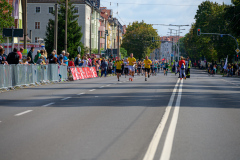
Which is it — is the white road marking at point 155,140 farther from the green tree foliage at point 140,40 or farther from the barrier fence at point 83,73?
the green tree foliage at point 140,40

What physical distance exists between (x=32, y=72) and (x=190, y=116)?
14.3 meters

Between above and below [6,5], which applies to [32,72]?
below

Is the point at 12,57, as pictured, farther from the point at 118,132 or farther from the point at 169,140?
the point at 169,140

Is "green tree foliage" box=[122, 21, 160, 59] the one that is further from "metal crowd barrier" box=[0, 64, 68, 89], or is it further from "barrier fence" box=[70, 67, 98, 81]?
"metal crowd barrier" box=[0, 64, 68, 89]

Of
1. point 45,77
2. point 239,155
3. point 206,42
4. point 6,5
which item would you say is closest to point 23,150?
point 239,155

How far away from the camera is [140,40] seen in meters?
129

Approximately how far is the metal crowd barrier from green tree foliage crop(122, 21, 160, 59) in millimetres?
97310

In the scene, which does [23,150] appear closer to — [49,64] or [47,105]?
[47,105]

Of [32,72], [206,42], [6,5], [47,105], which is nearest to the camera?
[47,105]

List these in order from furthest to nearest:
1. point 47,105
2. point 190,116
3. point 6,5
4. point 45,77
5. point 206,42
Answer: point 206,42
point 6,5
point 45,77
point 47,105
point 190,116

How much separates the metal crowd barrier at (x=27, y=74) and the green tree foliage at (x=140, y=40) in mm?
97310

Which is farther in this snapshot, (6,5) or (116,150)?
(6,5)

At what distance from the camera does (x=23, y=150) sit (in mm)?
7242

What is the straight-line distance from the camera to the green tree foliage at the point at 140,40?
422 feet
